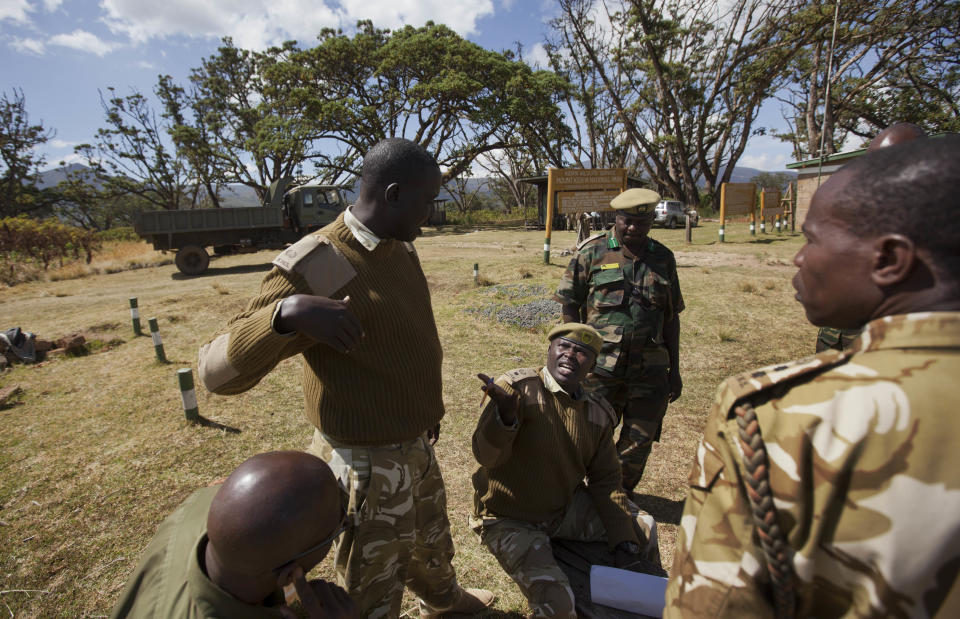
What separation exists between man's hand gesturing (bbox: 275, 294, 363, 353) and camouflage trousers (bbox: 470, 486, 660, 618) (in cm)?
133

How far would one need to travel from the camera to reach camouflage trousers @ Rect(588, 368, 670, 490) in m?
3.07

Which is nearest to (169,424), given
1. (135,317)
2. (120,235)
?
(135,317)

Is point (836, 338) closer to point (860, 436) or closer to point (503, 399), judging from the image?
point (503, 399)

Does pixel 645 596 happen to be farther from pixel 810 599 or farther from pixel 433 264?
pixel 433 264

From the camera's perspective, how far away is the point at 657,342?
308 centimetres

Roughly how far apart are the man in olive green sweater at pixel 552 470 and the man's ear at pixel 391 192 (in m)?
0.93

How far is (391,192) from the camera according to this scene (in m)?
1.68

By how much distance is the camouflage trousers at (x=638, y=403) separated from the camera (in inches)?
121

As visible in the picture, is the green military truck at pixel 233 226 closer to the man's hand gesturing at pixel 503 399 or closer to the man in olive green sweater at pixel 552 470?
the man in olive green sweater at pixel 552 470

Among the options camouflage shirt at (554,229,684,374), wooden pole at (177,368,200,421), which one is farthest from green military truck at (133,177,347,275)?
camouflage shirt at (554,229,684,374)

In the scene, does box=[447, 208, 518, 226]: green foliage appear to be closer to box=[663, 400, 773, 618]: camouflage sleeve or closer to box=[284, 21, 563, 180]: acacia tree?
box=[284, 21, 563, 180]: acacia tree

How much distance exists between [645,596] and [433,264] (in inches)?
454

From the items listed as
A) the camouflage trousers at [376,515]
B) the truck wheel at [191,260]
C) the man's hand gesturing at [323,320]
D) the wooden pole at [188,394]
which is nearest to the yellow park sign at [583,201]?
the wooden pole at [188,394]

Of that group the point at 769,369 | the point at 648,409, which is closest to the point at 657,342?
the point at 648,409
